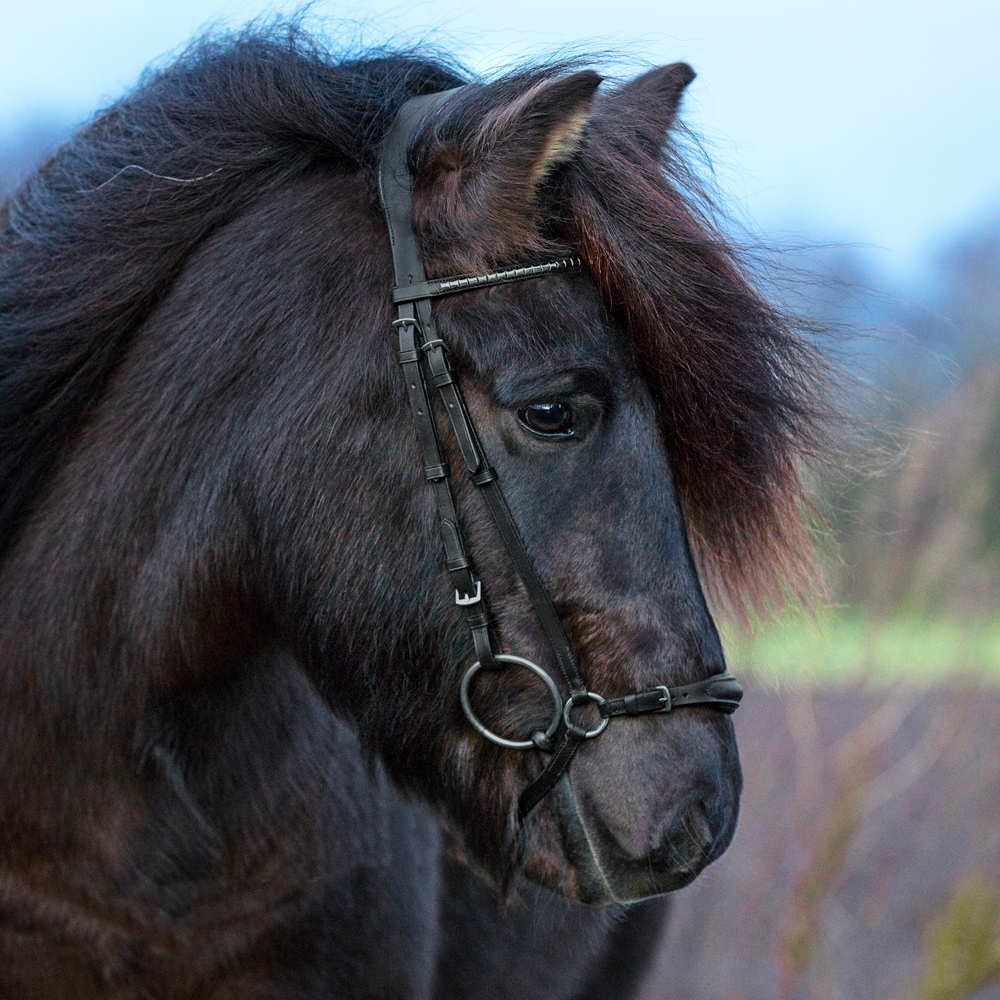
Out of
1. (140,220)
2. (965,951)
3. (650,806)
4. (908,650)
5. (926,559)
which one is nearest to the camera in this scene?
(650,806)

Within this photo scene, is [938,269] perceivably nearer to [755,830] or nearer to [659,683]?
[755,830]

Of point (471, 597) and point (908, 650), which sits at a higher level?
point (471, 597)

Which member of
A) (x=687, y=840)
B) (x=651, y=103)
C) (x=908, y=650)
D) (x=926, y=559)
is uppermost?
(x=651, y=103)

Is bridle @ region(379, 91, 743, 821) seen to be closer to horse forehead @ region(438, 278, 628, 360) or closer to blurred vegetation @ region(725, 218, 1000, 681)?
horse forehead @ region(438, 278, 628, 360)

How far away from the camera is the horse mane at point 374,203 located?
1660mm

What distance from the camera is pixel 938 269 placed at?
11469mm

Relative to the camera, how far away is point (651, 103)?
192cm

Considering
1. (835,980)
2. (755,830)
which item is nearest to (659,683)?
(755,830)

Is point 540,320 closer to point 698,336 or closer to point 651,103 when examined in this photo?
point 698,336

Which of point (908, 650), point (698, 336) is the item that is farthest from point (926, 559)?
point (698, 336)

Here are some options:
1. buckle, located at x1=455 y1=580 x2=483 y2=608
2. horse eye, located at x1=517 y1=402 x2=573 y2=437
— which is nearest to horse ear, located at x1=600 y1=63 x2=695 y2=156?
horse eye, located at x1=517 y1=402 x2=573 y2=437

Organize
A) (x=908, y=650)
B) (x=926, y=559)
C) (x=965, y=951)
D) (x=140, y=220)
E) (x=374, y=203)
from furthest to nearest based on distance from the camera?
(x=908, y=650) → (x=926, y=559) → (x=965, y=951) → (x=140, y=220) → (x=374, y=203)

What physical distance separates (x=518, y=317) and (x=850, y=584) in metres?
4.16

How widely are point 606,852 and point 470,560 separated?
48 centimetres
